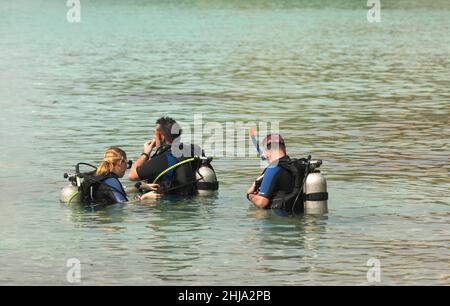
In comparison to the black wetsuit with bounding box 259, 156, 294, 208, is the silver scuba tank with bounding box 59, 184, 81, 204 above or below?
below

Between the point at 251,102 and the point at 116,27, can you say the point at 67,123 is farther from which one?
the point at 116,27

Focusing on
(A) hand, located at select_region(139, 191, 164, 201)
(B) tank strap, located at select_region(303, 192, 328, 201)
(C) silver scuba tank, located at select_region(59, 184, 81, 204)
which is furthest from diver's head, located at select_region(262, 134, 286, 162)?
(C) silver scuba tank, located at select_region(59, 184, 81, 204)

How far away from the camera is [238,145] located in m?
29.5

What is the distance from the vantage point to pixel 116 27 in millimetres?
87500

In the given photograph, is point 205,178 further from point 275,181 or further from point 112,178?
point 275,181

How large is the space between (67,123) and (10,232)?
45.1 ft

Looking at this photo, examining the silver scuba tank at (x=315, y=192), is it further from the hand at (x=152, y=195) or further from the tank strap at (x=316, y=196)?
the hand at (x=152, y=195)

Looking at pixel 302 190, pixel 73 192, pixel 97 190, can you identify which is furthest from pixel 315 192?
pixel 73 192

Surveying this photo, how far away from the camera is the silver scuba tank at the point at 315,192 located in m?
20.0

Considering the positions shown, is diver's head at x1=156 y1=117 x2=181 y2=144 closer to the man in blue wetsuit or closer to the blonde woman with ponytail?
the blonde woman with ponytail

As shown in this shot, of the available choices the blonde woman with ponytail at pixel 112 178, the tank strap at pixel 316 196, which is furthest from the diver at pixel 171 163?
the tank strap at pixel 316 196

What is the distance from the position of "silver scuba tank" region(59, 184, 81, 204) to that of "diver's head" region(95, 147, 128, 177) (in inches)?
32.5

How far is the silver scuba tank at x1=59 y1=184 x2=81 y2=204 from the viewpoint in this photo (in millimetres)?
21000

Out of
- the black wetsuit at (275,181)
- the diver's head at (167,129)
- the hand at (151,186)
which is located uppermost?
the diver's head at (167,129)
